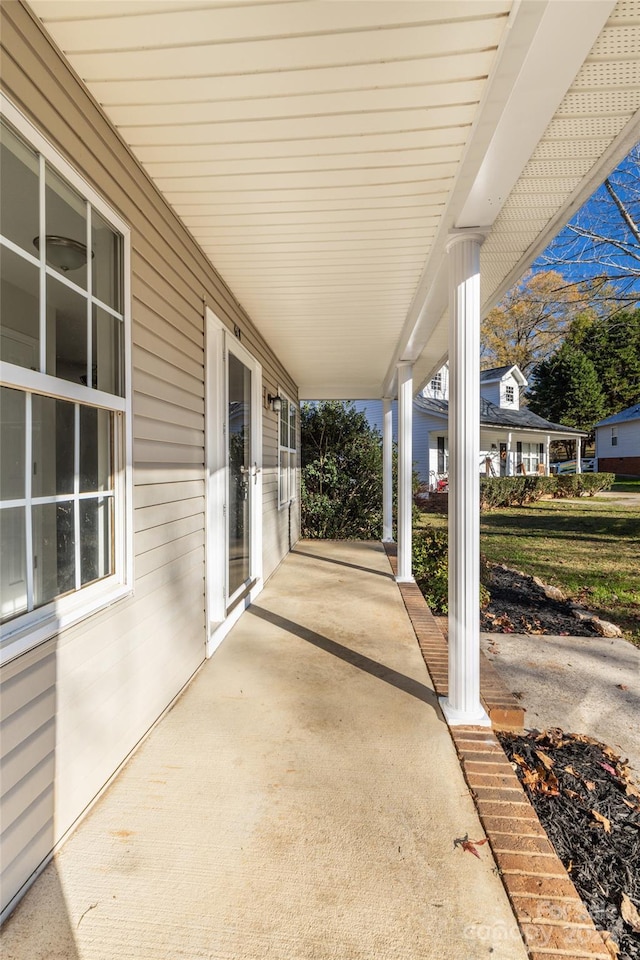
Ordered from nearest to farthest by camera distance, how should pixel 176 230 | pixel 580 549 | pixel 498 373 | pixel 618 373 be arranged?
pixel 176 230 → pixel 580 549 → pixel 498 373 → pixel 618 373

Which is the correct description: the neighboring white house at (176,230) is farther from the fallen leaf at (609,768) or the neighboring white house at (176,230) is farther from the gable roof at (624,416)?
the gable roof at (624,416)

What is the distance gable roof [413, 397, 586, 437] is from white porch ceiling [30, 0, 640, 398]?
12067 millimetres

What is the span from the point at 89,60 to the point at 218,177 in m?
0.69

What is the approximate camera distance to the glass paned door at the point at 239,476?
3834mm

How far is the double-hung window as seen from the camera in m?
1.37

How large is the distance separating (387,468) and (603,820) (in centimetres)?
576

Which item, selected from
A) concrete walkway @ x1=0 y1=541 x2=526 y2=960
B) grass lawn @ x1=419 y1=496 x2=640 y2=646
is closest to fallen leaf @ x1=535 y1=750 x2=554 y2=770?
concrete walkway @ x1=0 y1=541 x2=526 y2=960

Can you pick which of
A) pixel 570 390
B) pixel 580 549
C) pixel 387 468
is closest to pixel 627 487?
pixel 570 390

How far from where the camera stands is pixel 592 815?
189cm

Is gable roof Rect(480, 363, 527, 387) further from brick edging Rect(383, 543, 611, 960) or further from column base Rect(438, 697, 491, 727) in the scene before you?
column base Rect(438, 697, 491, 727)

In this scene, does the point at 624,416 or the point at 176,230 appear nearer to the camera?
the point at 176,230

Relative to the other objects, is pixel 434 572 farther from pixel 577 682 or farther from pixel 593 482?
pixel 593 482

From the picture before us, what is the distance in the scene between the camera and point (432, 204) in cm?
233

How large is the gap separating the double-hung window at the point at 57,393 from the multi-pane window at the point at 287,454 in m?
4.16
